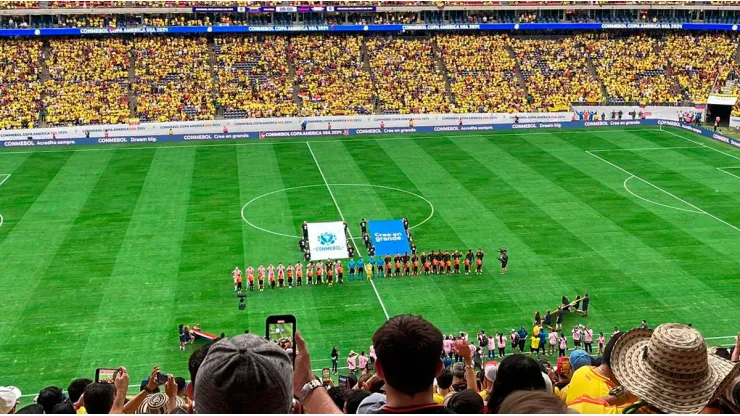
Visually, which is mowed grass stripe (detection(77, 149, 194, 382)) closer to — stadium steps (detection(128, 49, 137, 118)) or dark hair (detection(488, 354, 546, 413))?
dark hair (detection(488, 354, 546, 413))

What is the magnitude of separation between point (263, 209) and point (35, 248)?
10828 mm

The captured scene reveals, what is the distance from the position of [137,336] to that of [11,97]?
140 ft

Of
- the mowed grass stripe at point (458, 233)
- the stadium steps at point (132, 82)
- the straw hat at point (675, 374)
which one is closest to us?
the straw hat at point (675, 374)

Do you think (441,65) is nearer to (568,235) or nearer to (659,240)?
(568,235)

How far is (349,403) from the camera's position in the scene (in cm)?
886

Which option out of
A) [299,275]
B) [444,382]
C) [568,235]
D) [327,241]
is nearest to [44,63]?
[327,241]

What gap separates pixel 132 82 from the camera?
6612cm

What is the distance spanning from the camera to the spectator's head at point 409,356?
519 centimetres

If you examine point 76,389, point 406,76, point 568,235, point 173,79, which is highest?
point 76,389

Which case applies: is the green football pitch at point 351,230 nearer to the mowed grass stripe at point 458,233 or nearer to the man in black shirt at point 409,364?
the mowed grass stripe at point 458,233

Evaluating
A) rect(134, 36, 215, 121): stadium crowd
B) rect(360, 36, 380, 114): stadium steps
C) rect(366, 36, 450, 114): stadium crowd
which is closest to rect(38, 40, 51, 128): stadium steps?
rect(134, 36, 215, 121): stadium crowd

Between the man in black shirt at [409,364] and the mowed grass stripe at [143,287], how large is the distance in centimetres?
2032

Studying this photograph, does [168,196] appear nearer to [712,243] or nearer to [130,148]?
[130,148]

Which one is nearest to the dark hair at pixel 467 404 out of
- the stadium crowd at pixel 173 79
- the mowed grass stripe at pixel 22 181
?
the mowed grass stripe at pixel 22 181
